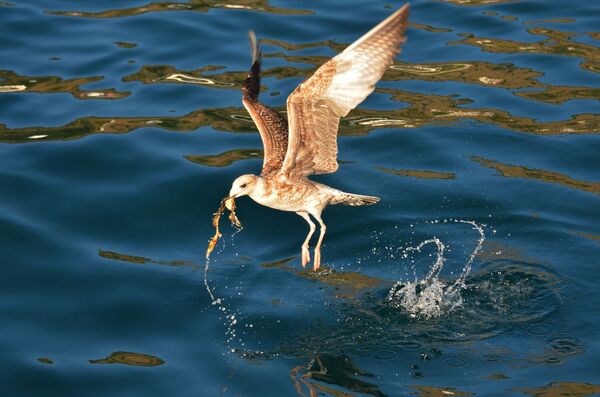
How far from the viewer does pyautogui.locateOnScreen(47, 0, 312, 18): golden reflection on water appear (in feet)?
58.3

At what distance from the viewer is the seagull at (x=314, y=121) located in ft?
28.3

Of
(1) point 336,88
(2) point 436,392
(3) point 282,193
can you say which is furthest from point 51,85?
(2) point 436,392

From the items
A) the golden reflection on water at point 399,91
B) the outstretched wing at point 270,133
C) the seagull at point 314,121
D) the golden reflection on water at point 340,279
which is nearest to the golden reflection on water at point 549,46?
the golden reflection on water at point 399,91

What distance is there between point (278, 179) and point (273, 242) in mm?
2012

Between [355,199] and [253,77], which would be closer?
[355,199]

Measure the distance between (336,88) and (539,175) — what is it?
14.3 feet

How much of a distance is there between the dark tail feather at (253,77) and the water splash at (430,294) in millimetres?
2412

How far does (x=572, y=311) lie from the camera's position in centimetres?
970

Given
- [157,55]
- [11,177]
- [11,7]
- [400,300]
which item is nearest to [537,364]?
[400,300]

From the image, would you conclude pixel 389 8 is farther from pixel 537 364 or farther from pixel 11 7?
pixel 537 364

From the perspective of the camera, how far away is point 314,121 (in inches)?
359

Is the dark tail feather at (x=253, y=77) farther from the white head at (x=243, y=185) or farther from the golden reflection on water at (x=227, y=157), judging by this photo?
the golden reflection on water at (x=227, y=157)

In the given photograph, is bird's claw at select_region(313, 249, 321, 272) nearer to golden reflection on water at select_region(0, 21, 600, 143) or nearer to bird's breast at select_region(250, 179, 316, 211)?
bird's breast at select_region(250, 179, 316, 211)

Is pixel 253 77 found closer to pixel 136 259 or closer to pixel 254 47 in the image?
pixel 254 47
